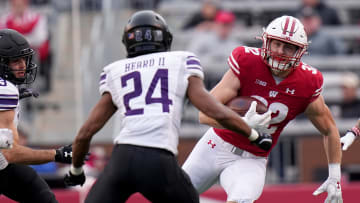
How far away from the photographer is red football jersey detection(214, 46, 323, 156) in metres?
5.79

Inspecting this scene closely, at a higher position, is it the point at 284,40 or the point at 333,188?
the point at 284,40

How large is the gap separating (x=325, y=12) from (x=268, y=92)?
5.35 metres

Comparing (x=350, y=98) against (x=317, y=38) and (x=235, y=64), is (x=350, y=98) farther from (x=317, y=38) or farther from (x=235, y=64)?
(x=235, y=64)

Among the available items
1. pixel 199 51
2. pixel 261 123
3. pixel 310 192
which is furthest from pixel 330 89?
pixel 261 123

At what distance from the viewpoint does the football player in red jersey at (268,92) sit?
18.8 ft

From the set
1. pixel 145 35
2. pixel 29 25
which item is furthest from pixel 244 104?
pixel 29 25

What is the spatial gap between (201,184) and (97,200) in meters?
1.56

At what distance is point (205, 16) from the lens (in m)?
10.5

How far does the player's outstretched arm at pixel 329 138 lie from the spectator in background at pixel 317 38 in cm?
433

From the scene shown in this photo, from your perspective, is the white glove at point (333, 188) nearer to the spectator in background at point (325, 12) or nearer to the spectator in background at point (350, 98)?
the spectator in background at point (350, 98)

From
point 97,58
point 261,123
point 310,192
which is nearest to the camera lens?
point 261,123

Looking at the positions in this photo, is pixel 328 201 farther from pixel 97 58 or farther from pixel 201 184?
pixel 97 58

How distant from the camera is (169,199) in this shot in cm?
459

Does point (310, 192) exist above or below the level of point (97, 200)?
below
